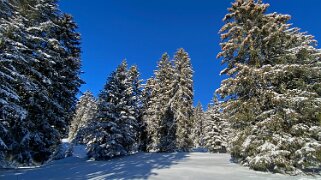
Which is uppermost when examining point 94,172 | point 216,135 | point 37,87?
point 37,87

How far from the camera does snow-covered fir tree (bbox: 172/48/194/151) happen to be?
33.8 metres

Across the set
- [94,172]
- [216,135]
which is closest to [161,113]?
[216,135]

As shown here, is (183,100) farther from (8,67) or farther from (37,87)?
(8,67)

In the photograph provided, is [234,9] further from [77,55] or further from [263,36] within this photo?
[77,55]

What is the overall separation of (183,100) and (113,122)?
464 inches

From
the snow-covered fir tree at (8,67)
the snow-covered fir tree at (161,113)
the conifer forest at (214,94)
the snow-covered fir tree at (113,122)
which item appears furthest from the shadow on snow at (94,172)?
the snow-covered fir tree at (161,113)

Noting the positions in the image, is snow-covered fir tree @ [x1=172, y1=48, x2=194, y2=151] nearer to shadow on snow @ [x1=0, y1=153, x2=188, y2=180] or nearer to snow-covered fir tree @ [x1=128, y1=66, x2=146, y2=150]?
snow-covered fir tree @ [x1=128, y1=66, x2=146, y2=150]

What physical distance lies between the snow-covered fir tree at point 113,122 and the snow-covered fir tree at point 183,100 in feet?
25.3

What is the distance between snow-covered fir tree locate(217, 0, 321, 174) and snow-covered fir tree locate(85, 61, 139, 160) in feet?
41.0

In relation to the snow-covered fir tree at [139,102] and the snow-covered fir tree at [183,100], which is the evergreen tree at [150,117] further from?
the snow-covered fir tree at [183,100]

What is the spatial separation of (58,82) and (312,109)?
17912 mm

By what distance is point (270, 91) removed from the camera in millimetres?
14039

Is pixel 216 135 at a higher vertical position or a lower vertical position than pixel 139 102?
lower

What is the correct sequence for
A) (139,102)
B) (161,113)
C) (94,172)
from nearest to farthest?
(94,172) → (161,113) → (139,102)
